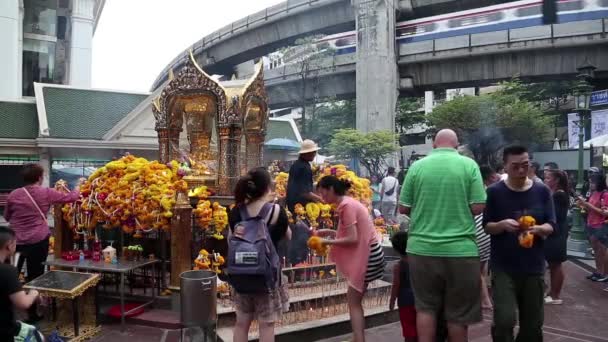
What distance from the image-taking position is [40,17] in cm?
2956

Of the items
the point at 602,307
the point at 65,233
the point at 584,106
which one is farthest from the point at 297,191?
the point at 584,106

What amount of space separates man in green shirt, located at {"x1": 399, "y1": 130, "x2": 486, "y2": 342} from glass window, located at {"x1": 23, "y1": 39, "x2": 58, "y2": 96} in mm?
31734

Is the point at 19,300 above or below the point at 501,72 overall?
below

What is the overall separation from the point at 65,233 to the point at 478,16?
21694 millimetres

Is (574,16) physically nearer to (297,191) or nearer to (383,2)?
(383,2)

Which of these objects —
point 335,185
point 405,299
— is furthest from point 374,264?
point 335,185

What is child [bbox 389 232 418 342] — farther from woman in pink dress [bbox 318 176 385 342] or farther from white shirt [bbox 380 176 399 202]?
white shirt [bbox 380 176 399 202]

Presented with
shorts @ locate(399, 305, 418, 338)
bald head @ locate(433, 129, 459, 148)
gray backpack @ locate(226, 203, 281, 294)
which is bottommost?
shorts @ locate(399, 305, 418, 338)

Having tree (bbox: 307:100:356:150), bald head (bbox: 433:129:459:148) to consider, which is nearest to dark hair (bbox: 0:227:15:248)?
bald head (bbox: 433:129:459:148)

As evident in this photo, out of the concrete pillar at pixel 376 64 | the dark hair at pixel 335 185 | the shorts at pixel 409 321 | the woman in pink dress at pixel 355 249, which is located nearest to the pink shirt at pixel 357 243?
the woman in pink dress at pixel 355 249

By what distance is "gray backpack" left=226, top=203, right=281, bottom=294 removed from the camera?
363cm

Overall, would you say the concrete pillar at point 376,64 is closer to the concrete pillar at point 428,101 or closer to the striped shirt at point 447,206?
the concrete pillar at point 428,101

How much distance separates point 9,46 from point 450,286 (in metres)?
27.8

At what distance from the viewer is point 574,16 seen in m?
21.1
